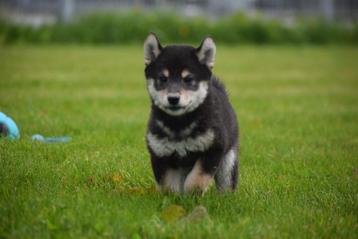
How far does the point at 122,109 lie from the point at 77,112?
83cm

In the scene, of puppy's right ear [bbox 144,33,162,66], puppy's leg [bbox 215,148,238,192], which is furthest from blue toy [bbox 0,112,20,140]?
puppy's leg [bbox 215,148,238,192]

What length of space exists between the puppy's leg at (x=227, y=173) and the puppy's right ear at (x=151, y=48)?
3.29ft

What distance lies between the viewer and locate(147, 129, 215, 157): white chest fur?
4.64 meters

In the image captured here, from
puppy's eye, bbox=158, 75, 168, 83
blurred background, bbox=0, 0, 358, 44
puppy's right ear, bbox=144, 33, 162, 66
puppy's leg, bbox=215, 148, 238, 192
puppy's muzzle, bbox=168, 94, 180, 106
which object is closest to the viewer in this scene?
puppy's muzzle, bbox=168, 94, 180, 106

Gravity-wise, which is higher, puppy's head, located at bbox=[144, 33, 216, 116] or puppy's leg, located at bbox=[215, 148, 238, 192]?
puppy's head, located at bbox=[144, 33, 216, 116]

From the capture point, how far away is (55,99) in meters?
10.0

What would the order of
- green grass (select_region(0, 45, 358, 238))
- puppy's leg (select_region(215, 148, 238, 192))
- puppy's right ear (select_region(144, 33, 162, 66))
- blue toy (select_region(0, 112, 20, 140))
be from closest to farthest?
1. green grass (select_region(0, 45, 358, 238))
2. puppy's right ear (select_region(144, 33, 162, 66))
3. puppy's leg (select_region(215, 148, 238, 192))
4. blue toy (select_region(0, 112, 20, 140))

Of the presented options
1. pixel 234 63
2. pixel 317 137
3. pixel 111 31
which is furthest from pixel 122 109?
pixel 111 31

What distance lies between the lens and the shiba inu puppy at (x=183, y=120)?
466 centimetres

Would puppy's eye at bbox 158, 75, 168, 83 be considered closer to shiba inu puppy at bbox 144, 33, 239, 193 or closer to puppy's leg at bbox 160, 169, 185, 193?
shiba inu puppy at bbox 144, 33, 239, 193

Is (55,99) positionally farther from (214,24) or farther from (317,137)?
(214,24)

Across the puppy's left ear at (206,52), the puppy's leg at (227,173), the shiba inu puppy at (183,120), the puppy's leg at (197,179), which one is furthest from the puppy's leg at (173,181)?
the puppy's left ear at (206,52)

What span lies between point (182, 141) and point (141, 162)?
4.85ft

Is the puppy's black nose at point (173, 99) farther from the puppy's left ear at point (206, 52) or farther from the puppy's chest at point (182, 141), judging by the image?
the puppy's left ear at point (206, 52)
